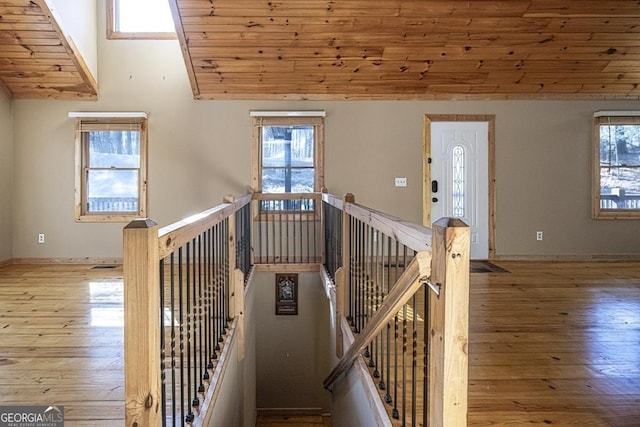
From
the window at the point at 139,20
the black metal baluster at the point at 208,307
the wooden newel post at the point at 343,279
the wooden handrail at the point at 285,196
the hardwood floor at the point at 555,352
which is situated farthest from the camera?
the window at the point at 139,20

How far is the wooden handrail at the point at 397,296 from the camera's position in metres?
1.20

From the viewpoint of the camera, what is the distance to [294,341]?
5172mm

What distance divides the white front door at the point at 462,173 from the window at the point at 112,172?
3912 millimetres

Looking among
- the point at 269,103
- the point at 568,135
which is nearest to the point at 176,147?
the point at 269,103

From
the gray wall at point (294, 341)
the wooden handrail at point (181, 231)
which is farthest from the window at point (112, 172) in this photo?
the wooden handrail at point (181, 231)

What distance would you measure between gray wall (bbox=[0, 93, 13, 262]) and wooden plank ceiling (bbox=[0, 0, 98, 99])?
290mm

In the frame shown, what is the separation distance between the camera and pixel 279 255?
18.3 ft

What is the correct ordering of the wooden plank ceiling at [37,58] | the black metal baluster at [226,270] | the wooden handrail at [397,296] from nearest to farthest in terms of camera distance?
the wooden handrail at [397,296]
the black metal baluster at [226,270]
the wooden plank ceiling at [37,58]

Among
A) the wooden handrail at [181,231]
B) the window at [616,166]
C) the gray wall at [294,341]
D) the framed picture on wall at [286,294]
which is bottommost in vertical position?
the gray wall at [294,341]

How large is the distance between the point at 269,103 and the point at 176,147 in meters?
1.37

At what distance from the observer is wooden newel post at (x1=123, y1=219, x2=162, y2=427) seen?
107cm

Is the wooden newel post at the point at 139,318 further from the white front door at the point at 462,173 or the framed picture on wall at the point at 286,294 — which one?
the white front door at the point at 462,173

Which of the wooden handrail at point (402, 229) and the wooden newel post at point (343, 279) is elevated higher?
the wooden handrail at point (402, 229)

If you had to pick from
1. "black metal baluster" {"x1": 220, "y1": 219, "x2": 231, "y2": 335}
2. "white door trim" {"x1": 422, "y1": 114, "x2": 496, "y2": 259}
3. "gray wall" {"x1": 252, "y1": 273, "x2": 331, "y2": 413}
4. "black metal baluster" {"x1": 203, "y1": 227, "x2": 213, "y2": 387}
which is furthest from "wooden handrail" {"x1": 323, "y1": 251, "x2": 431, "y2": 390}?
"white door trim" {"x1": 422, "y1": 114, "x2": 496, "y2": 259}
